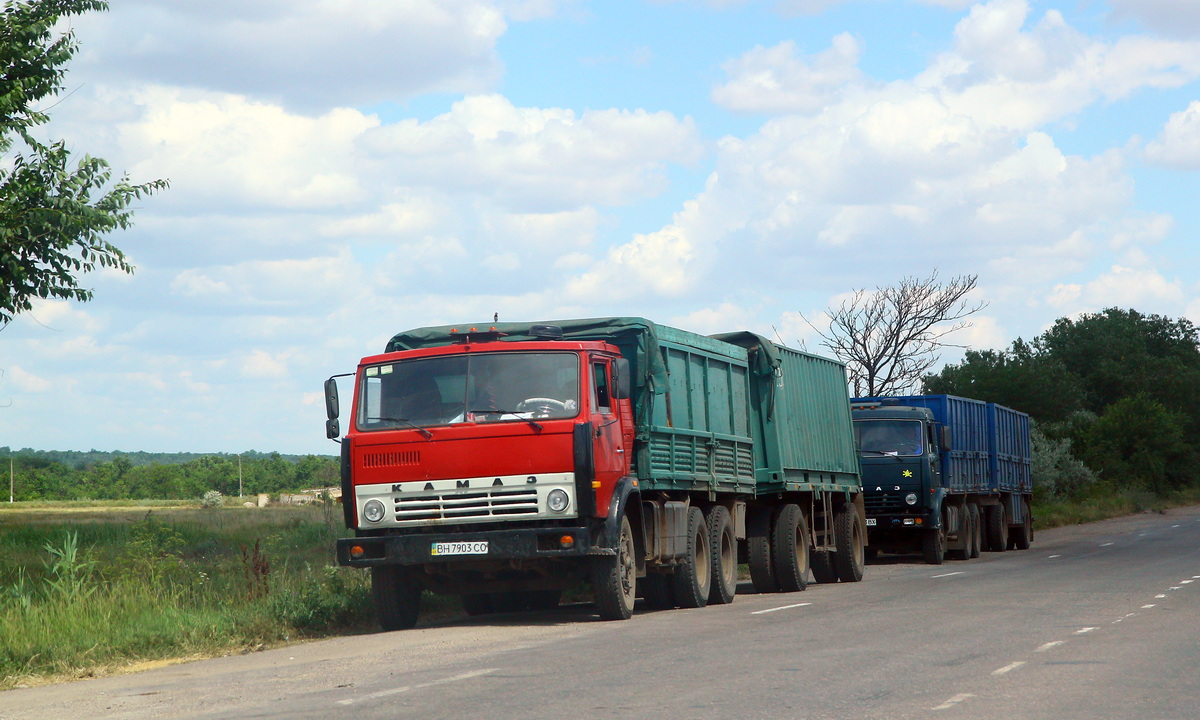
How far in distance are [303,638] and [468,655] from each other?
3.12 metres

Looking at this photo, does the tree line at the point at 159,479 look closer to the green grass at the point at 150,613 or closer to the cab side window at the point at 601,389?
the green grass at the point at 150,613

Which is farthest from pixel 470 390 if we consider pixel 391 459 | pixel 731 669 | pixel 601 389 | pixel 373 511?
pixel 731 669

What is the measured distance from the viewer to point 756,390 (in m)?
18.5

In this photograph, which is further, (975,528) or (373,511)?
(975,528)

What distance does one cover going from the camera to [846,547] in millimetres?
21344

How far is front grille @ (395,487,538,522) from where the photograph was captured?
12.8m

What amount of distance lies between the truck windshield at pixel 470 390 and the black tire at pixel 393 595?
5.01ft

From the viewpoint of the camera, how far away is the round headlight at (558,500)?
12727mm

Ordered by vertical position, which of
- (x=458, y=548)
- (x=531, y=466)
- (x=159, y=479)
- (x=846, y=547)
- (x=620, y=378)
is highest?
(x=159, y=479)

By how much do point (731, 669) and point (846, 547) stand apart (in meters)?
12.3

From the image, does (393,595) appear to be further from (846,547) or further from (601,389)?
(846,547)

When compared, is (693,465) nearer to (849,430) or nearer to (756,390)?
(756,390)

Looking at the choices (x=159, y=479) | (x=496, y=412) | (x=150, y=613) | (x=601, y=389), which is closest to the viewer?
(x=150, y=613)

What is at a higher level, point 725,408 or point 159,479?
point 159,479
